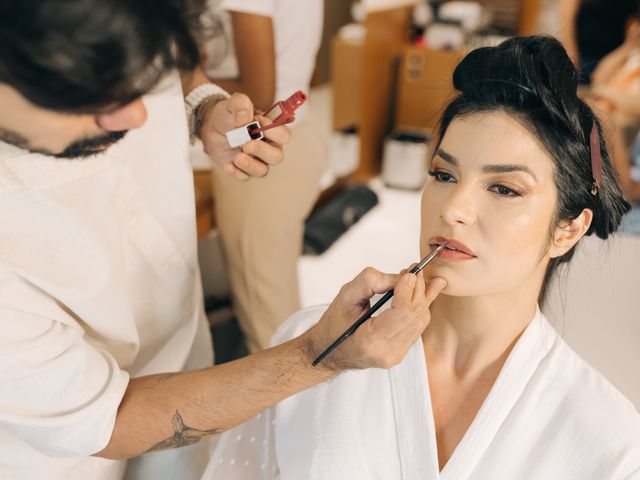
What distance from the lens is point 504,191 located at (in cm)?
88

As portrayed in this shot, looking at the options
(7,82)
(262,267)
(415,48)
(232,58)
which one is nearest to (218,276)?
(262,267)

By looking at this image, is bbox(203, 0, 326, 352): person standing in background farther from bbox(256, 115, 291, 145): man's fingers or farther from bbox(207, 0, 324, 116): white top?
bbox(256, 115, 291, 145): man's fingers

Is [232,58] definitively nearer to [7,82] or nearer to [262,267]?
[262,267]

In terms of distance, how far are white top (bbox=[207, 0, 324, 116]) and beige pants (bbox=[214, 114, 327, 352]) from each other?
6.4 inches

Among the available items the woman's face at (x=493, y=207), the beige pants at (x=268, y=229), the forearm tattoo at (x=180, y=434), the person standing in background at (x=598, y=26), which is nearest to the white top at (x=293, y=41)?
the beige pants at (x=268, y=229)

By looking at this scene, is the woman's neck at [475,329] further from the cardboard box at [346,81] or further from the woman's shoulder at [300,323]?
the cardboard box at [346,81]

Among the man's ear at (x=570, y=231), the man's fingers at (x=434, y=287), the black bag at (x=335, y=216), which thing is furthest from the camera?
the black bag at (x=335, y=216)

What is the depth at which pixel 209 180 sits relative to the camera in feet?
5.47

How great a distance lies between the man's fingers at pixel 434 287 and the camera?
81 centimetres

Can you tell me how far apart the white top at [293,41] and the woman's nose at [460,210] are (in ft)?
2.39

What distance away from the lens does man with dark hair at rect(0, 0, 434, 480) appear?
1.69 feet

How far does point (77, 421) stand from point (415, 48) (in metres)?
2.51

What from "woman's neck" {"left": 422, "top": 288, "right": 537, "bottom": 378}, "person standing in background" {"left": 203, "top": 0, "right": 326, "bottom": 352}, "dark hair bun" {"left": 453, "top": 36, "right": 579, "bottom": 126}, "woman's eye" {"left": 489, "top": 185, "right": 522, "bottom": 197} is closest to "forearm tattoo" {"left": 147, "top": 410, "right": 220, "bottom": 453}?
"woman's neck" {"left": 422, "top": 288, "right": 537, "bottom": 378}

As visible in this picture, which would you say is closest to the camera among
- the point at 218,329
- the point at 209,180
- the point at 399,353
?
the point at 399,353
